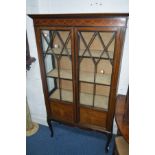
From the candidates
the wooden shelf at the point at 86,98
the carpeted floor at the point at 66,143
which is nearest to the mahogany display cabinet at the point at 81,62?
the wooden shelf at the point at 86,98

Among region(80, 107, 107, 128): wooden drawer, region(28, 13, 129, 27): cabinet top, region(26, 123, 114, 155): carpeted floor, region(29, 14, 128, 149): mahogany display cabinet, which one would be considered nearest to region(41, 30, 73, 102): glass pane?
region(29, 14, 128, 149): mahogany display cabinet

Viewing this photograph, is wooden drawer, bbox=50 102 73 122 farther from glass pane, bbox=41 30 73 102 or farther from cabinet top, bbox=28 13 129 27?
cabinet top, bbox=28 13 129 27

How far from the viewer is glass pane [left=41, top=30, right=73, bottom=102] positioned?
1.78 metres

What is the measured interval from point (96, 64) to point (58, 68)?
50 centimetres

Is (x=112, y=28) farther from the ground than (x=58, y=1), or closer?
closer

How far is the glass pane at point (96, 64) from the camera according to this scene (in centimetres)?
170

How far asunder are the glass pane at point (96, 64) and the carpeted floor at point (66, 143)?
2.38 feet

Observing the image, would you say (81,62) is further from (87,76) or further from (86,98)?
(86,98)

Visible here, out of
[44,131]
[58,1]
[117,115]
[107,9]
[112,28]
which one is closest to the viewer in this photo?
[112,28]

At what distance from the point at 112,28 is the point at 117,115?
3.09ft
